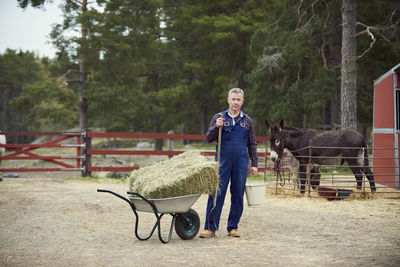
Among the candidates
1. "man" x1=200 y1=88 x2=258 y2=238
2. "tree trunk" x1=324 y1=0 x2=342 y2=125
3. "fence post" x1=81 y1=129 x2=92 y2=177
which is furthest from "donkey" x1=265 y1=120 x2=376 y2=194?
"tree trunk" x1=324 y1=0 x2=342 y2=125

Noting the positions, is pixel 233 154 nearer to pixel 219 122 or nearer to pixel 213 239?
pixel 219 122

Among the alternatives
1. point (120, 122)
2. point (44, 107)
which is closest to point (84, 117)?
point (44, 107)

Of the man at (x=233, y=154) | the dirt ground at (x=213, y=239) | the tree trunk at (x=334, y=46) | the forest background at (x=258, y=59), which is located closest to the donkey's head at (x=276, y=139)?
the dirt ground at (x=213, y=239)

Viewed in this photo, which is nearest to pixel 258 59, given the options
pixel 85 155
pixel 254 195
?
pixel 85 155

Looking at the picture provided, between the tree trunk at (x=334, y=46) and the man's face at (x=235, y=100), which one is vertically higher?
the tree trunk at (x=334, y=46)

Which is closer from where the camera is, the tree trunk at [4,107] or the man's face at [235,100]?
the man's face at [235,100]

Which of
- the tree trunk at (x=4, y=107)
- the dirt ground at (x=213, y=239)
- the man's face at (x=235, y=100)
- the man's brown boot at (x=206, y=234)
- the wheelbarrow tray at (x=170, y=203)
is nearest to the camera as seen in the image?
the dirt ground at (x=213, y=239)

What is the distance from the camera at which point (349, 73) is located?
13.5m

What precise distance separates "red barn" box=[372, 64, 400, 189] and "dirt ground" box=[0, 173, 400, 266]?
1810 mm

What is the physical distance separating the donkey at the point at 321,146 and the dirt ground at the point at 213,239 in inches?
42.4

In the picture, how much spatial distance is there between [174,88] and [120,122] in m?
6.73

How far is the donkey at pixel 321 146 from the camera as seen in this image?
9.70 meters

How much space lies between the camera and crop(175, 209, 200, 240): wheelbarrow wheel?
5.43 meters

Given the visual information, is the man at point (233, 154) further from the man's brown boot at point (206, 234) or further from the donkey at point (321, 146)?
the donkey at point (321, 146)
